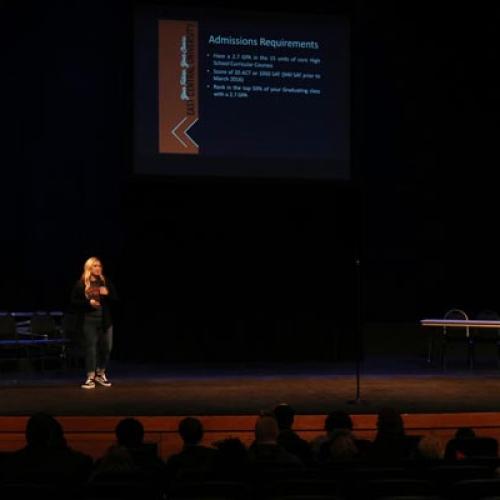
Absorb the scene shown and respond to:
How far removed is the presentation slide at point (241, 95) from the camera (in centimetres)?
834

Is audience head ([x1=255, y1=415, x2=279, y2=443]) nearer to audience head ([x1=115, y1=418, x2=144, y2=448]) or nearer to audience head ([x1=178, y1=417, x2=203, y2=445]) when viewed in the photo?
audience head ([x1=178, y1=417, x2=203, y2=445])

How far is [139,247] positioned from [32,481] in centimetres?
590

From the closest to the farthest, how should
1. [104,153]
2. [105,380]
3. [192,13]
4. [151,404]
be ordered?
[151,404] < [105,380] < [192,13] < [104,153]

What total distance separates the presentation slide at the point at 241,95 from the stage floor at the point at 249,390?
2.29 m

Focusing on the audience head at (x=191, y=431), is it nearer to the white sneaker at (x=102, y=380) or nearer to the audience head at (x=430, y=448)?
the audience head at (x=430, y=448)

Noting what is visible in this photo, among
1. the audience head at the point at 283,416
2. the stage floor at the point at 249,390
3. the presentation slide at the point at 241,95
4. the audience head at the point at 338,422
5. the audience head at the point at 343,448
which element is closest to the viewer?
the audience head at the point at 343,448

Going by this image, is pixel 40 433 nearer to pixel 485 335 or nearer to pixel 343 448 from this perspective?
pixel 343 448

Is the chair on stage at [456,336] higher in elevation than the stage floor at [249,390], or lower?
higher

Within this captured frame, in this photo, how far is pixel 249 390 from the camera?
21.7ft

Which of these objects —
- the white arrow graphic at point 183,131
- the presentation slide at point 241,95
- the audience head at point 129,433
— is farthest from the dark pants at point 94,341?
the audience head at point 129,433

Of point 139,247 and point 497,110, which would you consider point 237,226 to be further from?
point 497,110

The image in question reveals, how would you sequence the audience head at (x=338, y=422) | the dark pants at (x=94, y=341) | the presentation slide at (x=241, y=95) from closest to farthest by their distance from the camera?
the audience head at (x=338, y=422) → the dark pants at (x=94, y=341) → the presentation slide at (x=241, y=95)

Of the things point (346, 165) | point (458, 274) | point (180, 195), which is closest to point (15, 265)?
point (180, 195)

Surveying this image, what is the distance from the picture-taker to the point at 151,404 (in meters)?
5.81
